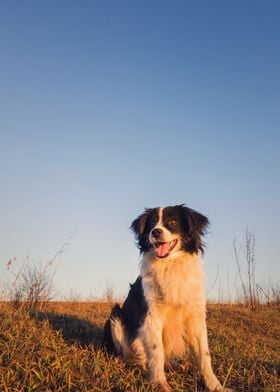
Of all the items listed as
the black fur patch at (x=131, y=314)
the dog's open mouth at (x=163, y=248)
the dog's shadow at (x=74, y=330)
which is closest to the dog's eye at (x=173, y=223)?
the dog's open mouth at (x=163, y=248)

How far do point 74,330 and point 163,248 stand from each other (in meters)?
2.54

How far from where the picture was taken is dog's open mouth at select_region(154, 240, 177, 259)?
477cm

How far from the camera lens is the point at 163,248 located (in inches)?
189

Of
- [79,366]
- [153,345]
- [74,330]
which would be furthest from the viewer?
[74,330]

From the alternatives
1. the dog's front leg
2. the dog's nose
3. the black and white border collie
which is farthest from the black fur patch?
the dog's nose

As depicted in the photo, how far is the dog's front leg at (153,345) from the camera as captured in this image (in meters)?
4.27

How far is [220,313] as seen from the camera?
1131 centimetres

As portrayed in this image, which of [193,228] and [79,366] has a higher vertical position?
[193,228]

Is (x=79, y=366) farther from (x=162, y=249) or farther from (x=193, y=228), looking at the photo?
(x=193, y=228)

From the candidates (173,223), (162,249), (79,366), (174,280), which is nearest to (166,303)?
(174,280)

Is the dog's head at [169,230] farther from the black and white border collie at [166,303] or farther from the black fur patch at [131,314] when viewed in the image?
the black fur patch at [131,314]

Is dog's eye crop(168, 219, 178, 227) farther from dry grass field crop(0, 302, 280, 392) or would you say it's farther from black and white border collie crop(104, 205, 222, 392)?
dry grass field crop(0, 302, 280, 392)

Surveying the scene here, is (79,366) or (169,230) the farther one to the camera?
(169,230)

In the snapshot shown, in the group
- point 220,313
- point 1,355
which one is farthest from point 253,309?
point 1,355
